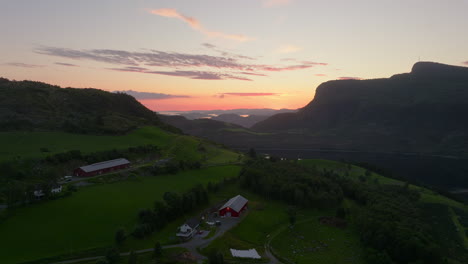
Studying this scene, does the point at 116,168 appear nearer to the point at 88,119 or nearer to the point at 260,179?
the point at 260,179

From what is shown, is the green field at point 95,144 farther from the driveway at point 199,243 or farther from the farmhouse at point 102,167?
the driveway at point 199,243

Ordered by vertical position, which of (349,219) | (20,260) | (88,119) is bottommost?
(349,219)

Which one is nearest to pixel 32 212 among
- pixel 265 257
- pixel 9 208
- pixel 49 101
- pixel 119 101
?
pixel 9 208

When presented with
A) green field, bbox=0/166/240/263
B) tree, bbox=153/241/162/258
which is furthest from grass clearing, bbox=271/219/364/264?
green field, bbox=0/166/240/263

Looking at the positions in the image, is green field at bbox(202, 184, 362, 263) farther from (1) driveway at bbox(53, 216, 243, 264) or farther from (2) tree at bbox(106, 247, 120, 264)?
(2) tree at bbox(106, 247, 120, 264)

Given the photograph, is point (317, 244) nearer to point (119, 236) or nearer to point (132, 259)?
point (132, 259)
